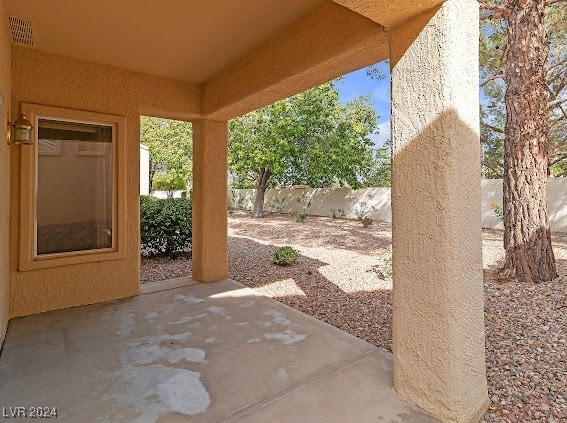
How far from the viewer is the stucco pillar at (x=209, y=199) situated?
5.02 metres

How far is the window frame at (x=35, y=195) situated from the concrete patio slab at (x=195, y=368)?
26.3 inches

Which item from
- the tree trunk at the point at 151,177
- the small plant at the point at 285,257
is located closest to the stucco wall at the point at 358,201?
the small plant at the point at 285,257

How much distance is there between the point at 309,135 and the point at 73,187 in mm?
11115

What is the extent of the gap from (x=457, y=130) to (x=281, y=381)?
85.0 inches

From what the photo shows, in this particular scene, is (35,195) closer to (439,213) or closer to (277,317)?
(277,317)

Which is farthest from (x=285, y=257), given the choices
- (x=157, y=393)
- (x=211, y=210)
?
(x=157, y=393)

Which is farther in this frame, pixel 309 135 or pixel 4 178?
pixel 309 135

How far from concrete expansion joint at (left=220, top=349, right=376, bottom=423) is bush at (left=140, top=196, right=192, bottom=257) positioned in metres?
5.02

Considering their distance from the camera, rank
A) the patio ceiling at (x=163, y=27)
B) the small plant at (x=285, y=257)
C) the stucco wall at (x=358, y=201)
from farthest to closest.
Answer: the stucco wall at (x=358, y=201) < the small plant at (x=285, y=257) < the patio ceiling at (x=163, y=27)

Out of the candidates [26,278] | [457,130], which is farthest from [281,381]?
[26,278]

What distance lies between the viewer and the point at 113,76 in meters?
4.19

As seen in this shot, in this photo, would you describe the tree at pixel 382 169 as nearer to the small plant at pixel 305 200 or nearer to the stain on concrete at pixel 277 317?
the small plant at pixel 305 200

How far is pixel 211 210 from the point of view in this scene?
16.7ft

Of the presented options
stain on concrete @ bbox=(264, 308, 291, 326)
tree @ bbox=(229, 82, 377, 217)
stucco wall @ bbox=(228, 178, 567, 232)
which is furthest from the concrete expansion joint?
tree @ bbox=(229, 82, 377, 217)
